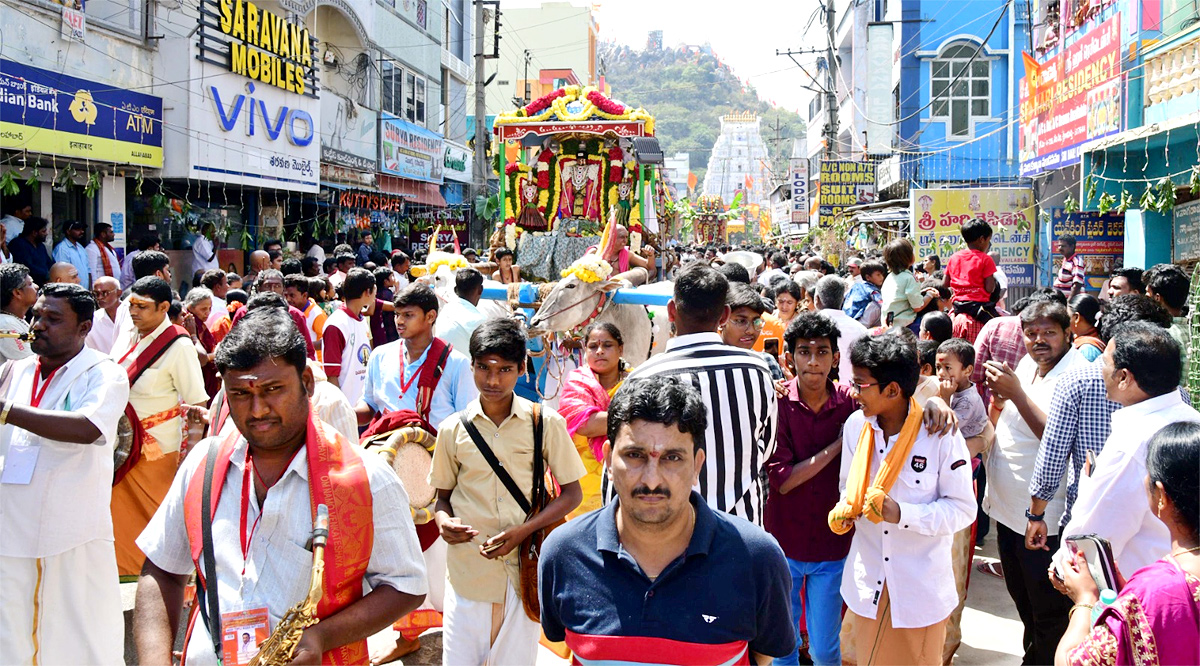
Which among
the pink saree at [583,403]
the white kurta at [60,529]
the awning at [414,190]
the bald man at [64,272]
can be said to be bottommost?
the white kurta at [60,529]

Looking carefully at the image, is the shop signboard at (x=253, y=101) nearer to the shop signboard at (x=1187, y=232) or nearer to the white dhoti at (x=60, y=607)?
the white dhoti at (x=60, y=607)

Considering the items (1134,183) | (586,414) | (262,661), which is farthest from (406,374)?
(1134,183)

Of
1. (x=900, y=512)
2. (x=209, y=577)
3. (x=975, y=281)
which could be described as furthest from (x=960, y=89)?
(x=209, y=577)

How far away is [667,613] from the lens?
8.19 ft

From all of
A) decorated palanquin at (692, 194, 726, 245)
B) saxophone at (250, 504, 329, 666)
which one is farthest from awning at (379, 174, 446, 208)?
decorated palanquin at (692, 194, 726, 245)

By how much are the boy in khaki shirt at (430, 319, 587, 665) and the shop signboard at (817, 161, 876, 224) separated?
942 inches

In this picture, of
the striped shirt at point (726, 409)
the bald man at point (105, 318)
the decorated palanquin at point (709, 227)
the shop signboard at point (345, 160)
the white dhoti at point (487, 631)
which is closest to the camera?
the striped shirt at point (726, 409)

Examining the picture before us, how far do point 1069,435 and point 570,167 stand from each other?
32.0 ft

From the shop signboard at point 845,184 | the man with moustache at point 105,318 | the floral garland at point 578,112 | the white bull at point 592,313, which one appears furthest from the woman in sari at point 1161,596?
the shop signboard at point 845,184

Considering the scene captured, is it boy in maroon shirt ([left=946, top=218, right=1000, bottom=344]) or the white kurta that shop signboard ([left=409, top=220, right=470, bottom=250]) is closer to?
boy in maroon shirt ([left=946, top=218, right=1000, bottom=344])

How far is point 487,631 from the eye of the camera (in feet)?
13.3

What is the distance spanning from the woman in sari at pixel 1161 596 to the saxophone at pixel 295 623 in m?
1.92

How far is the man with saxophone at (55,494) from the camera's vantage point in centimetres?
427

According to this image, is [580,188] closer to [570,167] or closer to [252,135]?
[570,167]
